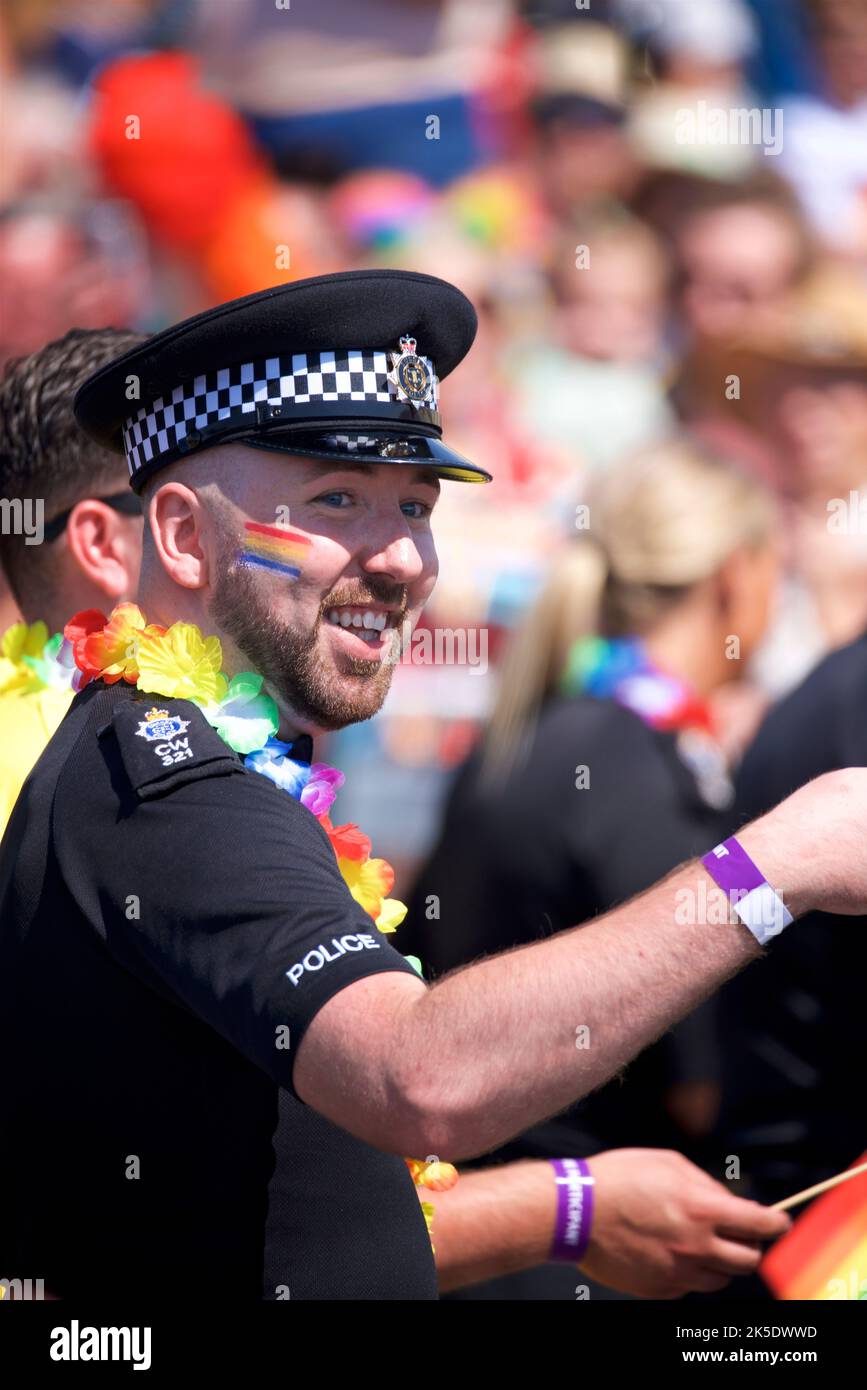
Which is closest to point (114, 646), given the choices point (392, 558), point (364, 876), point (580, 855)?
point (392, 558)

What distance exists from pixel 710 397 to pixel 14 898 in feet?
14.9

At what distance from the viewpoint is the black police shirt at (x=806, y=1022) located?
354cm

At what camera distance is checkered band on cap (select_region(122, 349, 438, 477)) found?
7.13 feet

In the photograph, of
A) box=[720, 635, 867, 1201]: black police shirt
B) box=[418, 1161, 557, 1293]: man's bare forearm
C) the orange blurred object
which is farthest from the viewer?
the orange blurred object

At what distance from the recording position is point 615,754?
13.3ft

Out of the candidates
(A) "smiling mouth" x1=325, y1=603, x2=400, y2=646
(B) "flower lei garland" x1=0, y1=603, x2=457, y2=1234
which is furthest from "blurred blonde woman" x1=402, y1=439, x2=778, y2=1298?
(A) "smiling mouth" x1=325, y1=603, x2=400, y2=646

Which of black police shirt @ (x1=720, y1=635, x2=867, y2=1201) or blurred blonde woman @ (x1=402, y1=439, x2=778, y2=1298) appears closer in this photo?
black police shirt @ (x1=720, y1=635, x2=867, y2=1201)

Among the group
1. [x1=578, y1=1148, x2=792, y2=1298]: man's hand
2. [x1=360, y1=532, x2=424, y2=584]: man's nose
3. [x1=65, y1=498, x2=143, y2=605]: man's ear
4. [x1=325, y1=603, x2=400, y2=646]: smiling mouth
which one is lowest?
[x1=578, y1=1148, x2=792, y2=1298]: man's hand

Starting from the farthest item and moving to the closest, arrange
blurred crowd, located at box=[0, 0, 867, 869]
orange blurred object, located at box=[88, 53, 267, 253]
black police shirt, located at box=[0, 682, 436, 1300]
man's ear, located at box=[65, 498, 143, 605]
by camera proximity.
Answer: orange blurred object, located at box=[88, 53, 267, 253] → blurred crowd, located at box=[0, 0, 867, 869] → man's ear, located at box=[65, 498, 143, 605] → black police shirt, located at box=[0, 682, 436, 1300]

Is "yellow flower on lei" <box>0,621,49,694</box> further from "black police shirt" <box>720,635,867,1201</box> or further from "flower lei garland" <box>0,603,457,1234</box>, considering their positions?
"black police shirt" <box>720,635,867,1201</box>

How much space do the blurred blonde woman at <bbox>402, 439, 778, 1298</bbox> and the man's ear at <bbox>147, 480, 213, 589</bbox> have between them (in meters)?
1.78

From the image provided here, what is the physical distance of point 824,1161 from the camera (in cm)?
356

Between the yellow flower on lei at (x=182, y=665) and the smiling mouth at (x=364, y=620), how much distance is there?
0.50 feet
